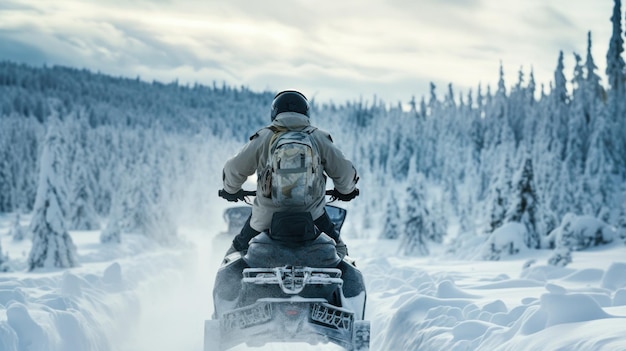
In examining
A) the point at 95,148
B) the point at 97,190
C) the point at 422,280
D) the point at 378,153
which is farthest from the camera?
the point at 378,153

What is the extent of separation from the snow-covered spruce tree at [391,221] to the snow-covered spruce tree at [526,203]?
28.8 m

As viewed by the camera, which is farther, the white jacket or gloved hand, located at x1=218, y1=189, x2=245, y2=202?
gloved hand, located at x1=218, y1=189, x2=245, y2=202

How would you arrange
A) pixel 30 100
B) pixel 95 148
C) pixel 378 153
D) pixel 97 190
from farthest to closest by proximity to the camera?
pixel 30 100, pixel 378 153, pixel 95 148, pixel 97 190

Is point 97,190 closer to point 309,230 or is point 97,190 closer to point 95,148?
point 95,148

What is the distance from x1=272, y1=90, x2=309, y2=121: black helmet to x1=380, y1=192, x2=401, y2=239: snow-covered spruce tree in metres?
52.1

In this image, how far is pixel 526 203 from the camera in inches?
1104

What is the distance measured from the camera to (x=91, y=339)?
7293 mm

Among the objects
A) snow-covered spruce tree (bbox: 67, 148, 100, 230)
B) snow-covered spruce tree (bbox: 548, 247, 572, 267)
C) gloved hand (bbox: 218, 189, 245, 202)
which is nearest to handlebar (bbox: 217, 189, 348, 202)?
gloved hand (bbox: 218, 189, 245, 202)

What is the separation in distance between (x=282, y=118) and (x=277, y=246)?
102 cm

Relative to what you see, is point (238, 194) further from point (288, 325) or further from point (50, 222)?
point (50, 222)

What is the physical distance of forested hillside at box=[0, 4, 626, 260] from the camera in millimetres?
36500

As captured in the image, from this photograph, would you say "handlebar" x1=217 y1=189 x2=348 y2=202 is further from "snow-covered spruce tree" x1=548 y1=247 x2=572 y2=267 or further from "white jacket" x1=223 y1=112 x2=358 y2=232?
"snow-covered spruce tree" x1=548 y1=247 x2=572 y2=267

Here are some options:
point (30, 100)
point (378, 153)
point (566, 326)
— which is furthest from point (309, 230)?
point (30, 100)

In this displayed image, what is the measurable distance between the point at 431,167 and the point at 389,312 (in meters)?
128
